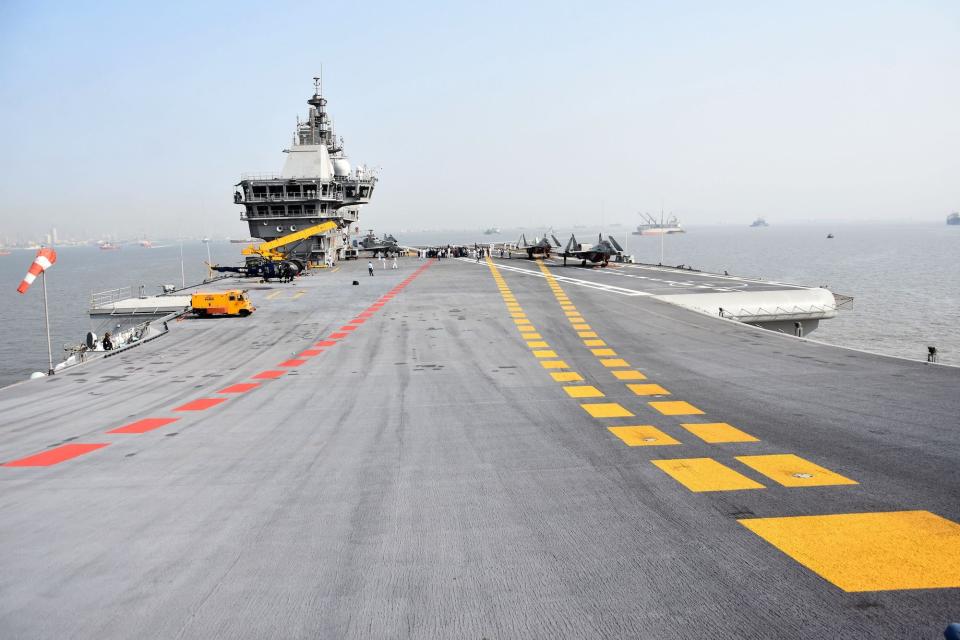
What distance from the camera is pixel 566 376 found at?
1508 centimetres

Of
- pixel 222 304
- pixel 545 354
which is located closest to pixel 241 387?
pixel 545 354

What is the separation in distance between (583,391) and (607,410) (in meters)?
1.88

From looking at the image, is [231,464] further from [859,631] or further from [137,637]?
[859,631]

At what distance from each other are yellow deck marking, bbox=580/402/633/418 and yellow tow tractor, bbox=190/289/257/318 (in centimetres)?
2205

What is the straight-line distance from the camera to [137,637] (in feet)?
14.4

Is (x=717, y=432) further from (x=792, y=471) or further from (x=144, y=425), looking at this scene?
(x=144, y=425)

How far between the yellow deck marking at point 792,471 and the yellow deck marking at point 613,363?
8.00 meters

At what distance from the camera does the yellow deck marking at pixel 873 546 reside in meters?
4.91

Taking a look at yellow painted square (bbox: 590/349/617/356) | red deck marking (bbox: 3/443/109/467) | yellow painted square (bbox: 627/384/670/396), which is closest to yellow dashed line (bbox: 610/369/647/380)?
yellow painted square (bbox: 627/384/670/396)

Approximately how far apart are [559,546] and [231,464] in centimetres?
535

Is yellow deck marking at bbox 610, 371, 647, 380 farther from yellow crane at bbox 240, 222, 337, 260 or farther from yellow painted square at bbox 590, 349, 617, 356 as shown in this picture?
yellow crane at bbox 240, 222, 337, 260

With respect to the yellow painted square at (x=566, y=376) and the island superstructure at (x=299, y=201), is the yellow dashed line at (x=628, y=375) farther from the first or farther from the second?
the island superstructure at (x=299, y=201)

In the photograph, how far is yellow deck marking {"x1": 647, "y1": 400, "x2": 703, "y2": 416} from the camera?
11.0m

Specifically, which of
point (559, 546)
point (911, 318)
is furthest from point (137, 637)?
point (911, 318)
